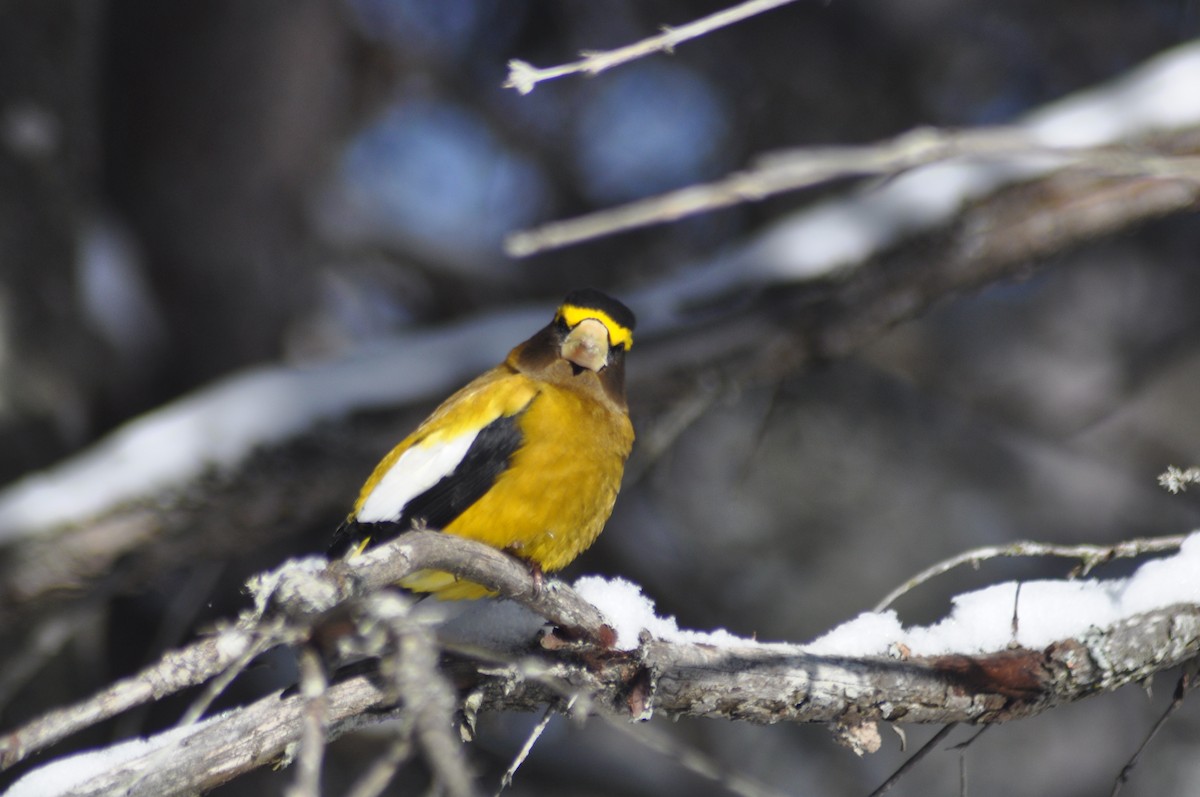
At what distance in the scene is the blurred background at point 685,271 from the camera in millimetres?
6324

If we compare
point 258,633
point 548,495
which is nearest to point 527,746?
→ point 258,633

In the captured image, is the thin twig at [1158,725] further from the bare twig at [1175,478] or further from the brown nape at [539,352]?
the brown nape at [539,352]

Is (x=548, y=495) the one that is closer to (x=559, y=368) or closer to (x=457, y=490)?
(x=457, y=490)

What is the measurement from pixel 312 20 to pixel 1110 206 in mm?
4235

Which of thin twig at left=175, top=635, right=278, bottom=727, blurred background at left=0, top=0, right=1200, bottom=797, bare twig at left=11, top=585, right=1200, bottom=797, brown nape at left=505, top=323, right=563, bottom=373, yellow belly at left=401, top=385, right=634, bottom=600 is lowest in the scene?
thin twig at left=175, top=635, right=278, bottom=727

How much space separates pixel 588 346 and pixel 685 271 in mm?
2654

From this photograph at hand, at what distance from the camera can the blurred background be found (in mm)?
6324

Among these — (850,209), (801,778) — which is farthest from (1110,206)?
(801,778)

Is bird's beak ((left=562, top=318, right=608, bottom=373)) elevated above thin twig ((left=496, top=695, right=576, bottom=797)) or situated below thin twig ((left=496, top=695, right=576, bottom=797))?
above

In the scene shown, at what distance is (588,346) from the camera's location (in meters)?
3.42

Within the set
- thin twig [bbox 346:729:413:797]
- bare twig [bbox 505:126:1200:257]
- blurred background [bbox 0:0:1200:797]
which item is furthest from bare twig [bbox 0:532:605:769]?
blurred background [bbox 0:0:1200:797]

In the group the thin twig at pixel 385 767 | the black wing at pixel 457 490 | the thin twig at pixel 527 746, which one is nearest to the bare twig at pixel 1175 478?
the thin twig at pixel 527 746

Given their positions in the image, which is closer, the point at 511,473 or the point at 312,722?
the point at 312,722

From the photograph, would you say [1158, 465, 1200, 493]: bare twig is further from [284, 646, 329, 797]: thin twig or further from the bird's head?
the bird's head
